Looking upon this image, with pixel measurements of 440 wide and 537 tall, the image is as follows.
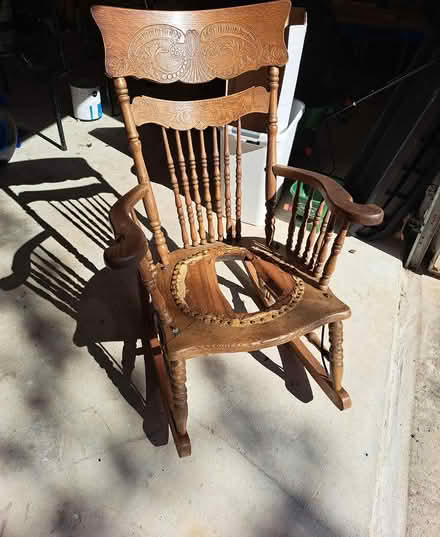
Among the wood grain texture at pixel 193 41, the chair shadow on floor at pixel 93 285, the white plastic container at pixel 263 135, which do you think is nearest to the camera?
the wood grain texture at pixel 193 41

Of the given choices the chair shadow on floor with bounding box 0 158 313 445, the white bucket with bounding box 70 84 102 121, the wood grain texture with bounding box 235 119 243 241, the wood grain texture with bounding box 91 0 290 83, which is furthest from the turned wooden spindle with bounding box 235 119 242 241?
the white bucket with bounding box 70 84 102 121

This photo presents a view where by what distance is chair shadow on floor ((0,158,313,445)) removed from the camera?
1537 mm

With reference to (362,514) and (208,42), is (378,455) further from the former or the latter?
(208,42)

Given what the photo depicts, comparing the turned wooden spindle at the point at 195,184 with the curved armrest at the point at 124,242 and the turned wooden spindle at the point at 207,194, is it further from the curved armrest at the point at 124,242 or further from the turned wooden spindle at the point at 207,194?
the curved armrest at the point at 124,242

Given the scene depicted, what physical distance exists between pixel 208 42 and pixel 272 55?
23cm

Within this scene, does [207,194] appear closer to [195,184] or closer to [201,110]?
[195,184]

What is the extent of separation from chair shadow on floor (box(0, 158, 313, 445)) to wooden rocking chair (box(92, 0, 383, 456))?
0.14 metres

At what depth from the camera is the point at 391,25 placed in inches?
153

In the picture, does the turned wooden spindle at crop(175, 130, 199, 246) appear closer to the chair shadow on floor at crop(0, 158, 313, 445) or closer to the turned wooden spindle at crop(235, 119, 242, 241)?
the turned wooden spindle at crop(235, 119, 242, 241)

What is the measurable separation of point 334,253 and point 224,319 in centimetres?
39

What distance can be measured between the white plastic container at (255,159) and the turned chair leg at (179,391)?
1.38 meters

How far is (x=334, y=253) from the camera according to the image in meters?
1.17

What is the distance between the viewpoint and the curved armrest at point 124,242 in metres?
0.85

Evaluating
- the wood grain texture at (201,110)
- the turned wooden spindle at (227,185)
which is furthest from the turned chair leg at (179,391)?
the wood grain texture at (201,110)
